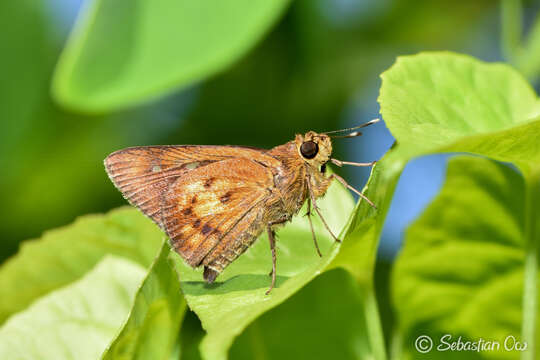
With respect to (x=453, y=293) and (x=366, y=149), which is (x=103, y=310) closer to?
(x=453, y=293)

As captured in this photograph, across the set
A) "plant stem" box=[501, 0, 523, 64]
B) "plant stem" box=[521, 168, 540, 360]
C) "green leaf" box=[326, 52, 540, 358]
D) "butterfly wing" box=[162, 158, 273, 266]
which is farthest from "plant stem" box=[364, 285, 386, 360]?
"plant stem" box=[501, 0, 523, 64]

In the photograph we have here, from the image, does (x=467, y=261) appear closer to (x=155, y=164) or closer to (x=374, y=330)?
(x=374, y=330)

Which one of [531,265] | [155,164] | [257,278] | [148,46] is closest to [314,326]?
[257,278]

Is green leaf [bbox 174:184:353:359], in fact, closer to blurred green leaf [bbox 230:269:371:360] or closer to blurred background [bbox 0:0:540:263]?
blurred green leaf [bbox 230:269:371:360]

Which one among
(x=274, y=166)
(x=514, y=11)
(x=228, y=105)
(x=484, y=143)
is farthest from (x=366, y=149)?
(x=484, y=143)

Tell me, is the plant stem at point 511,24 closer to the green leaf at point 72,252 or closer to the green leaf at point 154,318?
the green leaf at point 72,252

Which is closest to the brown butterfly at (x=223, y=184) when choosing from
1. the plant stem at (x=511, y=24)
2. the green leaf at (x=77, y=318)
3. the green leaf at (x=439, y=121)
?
the green leaf at (x=77, y=318)

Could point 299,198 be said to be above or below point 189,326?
above
